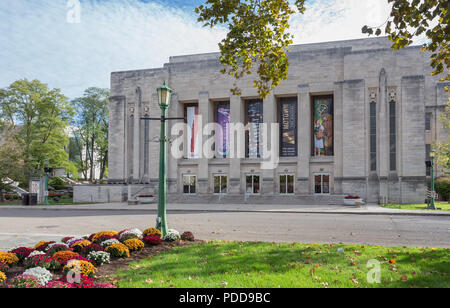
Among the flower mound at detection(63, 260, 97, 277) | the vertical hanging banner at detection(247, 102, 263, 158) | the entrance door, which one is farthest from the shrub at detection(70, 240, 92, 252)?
the entrance door

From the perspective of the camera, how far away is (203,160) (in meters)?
37.0

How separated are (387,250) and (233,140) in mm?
29099

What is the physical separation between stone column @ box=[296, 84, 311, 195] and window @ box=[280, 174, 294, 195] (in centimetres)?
89

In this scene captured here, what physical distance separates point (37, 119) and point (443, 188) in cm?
4870

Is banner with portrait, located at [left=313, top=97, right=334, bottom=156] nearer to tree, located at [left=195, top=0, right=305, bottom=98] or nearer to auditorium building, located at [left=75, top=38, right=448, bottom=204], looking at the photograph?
auditorium building, located at [left=75, top=38, right=448, bottom=204]

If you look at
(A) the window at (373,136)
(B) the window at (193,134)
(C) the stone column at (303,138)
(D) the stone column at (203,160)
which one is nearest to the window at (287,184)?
(C) the stone column at (303,138)

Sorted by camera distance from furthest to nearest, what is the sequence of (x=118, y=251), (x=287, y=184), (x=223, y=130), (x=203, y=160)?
(x=223, y=130) < (x=203, y=160) < (x=287, y=184) < (x=118, y=251)

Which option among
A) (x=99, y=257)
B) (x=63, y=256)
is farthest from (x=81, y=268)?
(x=63, y=256)

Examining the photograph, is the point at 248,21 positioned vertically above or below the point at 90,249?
above

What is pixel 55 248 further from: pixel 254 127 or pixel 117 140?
pixel 117 140

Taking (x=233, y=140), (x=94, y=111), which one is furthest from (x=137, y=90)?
(x=94, y=111)

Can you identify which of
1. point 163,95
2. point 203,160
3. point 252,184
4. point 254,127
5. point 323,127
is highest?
point 254,127

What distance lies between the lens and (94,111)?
193 feet
